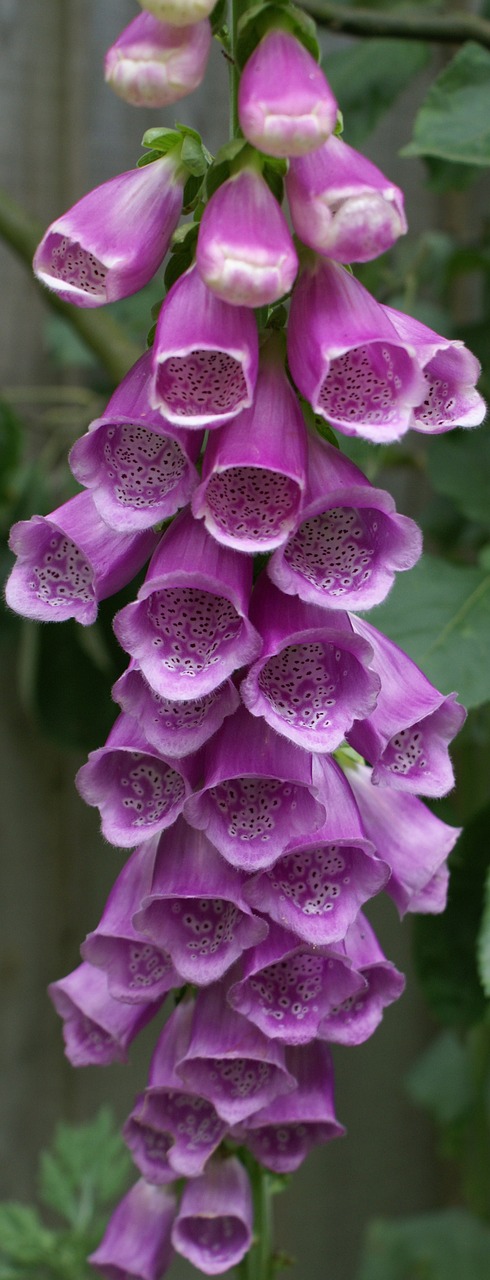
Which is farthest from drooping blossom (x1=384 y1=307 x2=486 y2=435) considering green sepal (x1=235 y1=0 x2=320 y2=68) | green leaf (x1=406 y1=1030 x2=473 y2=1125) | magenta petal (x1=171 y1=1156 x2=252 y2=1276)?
green leaf (x1=406 y1=1030 x2=473 y2=1125)

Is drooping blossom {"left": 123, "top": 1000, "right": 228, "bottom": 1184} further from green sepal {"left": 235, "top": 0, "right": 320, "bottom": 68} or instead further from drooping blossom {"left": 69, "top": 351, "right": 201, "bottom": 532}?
green sepal {"left": 235, "top": 0, "right": 320, "bottom": 68}

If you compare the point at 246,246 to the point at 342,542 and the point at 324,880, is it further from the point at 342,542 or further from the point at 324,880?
the point at 324,880

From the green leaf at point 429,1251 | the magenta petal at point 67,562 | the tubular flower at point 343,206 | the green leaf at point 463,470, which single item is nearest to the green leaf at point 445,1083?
the green leaf at point 429,1251

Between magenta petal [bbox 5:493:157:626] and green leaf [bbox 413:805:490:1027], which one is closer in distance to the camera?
magenta petal [bbox 5:493:157:626]

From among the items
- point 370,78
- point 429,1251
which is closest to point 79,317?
point 370,78

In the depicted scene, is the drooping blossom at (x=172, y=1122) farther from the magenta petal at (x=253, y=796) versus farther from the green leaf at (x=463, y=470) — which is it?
the green leaf at (x=463, y=470)

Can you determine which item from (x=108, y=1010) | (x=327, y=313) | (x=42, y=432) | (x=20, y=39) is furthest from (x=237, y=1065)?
(x=20, y=39)

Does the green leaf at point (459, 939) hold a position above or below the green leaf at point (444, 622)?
below
